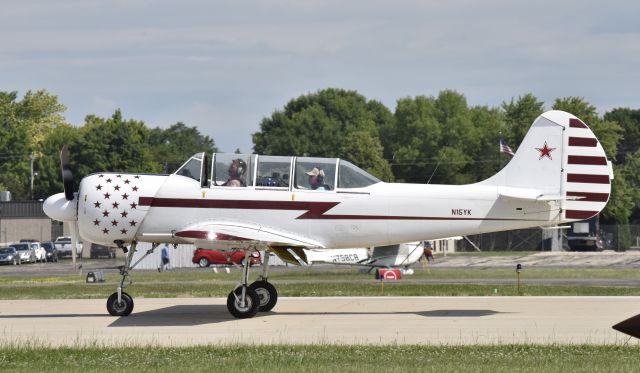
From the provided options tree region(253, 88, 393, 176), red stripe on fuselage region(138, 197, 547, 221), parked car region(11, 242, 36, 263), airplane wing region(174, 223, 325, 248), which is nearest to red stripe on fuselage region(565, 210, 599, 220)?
red stripe on fuselage region(138, 197, 547, 221)

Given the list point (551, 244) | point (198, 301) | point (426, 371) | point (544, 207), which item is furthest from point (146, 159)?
point (426, 371)

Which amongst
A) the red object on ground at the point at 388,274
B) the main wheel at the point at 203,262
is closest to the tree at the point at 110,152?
the main wheel at the point at 203,262

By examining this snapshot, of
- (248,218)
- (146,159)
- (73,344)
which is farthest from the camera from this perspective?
(146,159)

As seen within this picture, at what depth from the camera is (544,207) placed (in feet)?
63.2

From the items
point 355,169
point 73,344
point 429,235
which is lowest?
point 73,344

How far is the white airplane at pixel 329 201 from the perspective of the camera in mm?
19234

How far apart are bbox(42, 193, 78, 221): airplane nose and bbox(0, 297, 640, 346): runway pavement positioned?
205cm

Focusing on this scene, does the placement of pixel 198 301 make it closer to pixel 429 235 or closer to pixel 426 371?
pixel 429 235

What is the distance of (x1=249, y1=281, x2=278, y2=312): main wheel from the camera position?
20.3 meters

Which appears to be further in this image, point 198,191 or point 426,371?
point 198,191

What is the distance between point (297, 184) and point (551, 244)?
5797 centimetres

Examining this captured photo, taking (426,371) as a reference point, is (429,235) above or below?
above

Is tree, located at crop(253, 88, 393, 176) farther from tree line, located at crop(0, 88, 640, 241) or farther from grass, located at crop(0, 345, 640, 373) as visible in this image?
grass, located at crop(0, 345, 640, 373)

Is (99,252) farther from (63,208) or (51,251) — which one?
(63,208)
